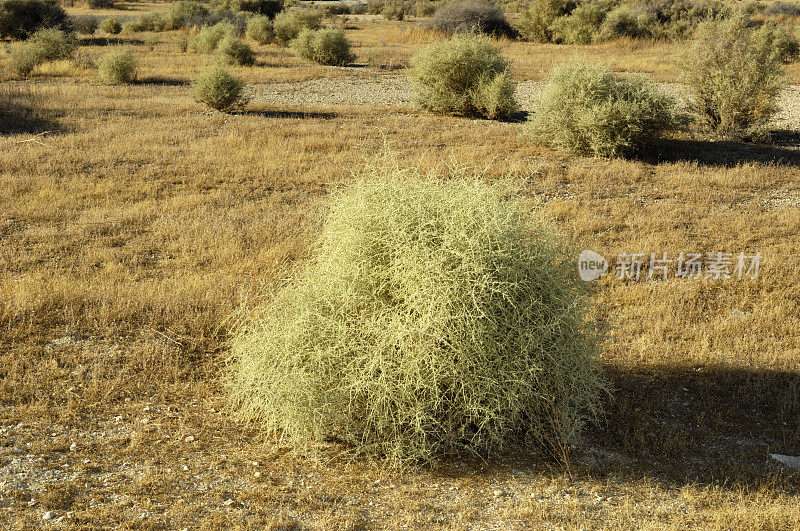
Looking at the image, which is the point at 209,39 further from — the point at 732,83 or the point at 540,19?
the point at 732,83

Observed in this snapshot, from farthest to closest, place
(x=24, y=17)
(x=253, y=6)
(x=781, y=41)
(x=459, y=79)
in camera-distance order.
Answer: (x=253, y=6)
(x=24, y=17)
(x=781, y=41)
(x=459, y=79)

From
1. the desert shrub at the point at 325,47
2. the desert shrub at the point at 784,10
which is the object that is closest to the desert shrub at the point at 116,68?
the desert shrub at the point at 325,47

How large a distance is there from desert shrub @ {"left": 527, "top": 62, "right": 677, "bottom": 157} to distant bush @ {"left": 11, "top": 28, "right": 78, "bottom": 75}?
14183 mm

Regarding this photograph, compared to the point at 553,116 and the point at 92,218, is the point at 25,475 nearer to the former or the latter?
the point at 92,218

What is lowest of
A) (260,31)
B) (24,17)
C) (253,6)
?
(260,31)

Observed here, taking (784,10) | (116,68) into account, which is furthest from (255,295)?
(784,10)

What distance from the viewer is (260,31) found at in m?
27.9

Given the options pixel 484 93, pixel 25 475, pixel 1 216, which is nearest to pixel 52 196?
pixel 1 216

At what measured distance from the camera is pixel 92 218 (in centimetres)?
829

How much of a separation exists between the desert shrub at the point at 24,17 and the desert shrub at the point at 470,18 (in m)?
15.1

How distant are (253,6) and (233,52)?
17.8m

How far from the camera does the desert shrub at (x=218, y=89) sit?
1415 cm

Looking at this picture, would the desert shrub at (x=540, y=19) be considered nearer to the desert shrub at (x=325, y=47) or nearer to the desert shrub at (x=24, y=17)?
the desert shrub at (x=325, y=47)

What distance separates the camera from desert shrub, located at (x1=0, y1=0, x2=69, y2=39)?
2553 cm
